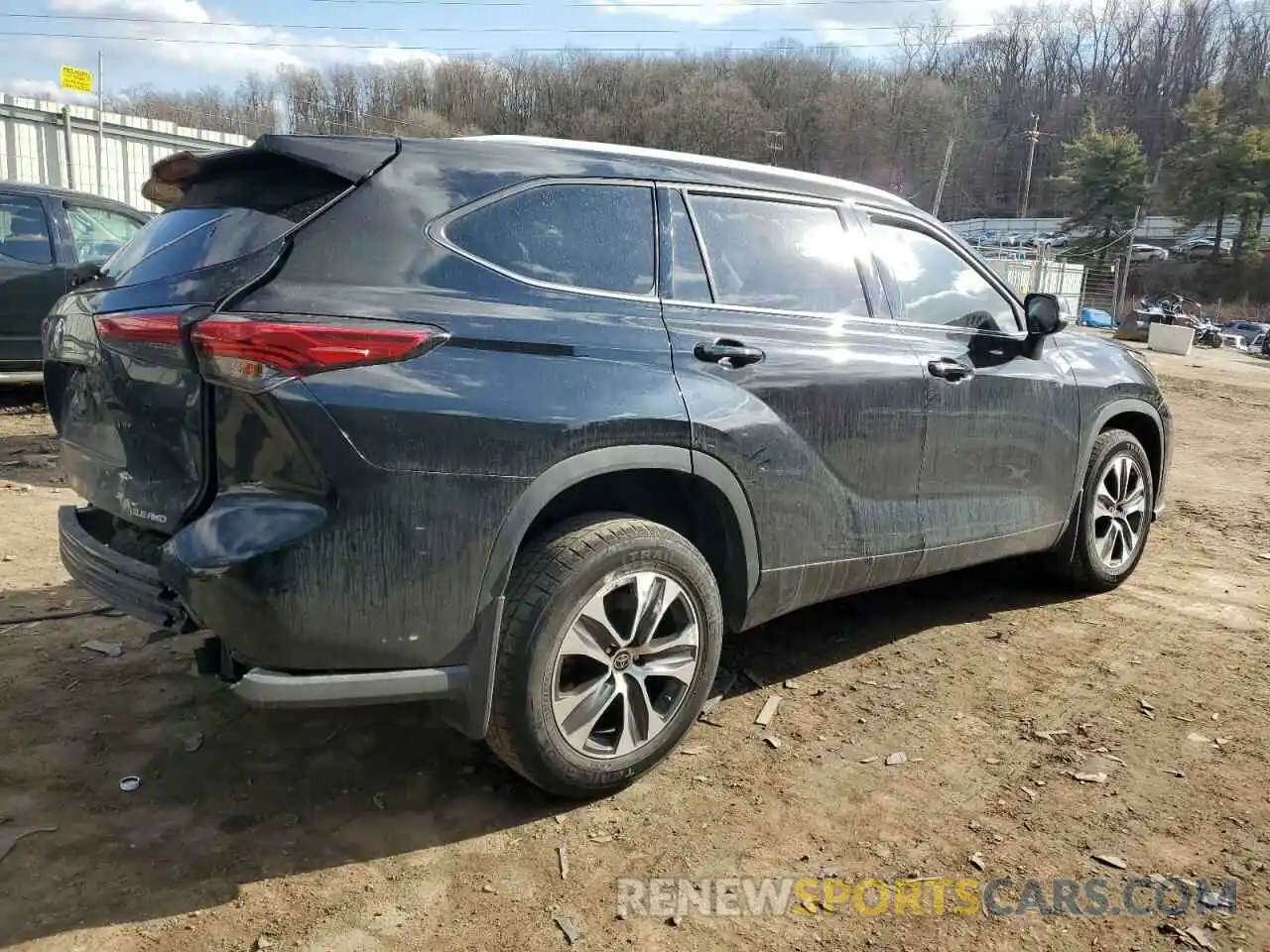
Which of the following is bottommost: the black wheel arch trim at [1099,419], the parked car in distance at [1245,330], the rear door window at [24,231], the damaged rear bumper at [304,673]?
the parked car in distance at [1245,330]

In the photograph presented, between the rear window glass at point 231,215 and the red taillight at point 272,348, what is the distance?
0.31 m

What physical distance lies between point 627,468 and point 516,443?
14.7 inches

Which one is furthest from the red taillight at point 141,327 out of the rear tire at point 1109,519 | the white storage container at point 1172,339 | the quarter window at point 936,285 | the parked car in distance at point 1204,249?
the parked car in distance at point 1204,249

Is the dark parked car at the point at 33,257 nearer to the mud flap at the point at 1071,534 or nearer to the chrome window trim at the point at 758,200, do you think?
the chrome window trim at the point at 758,200

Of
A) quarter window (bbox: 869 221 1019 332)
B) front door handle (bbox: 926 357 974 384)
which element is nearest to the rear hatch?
Answer: quarter window (bbox: 869 221 1019 332)

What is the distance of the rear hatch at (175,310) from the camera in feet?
8.06

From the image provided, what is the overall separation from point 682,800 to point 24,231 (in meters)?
7.22

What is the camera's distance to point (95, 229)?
787 cm

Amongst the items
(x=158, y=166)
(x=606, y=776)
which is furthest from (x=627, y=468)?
(x=158, y=166)

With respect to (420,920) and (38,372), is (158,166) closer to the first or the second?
(420,920)

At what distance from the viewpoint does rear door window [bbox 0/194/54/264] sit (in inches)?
292

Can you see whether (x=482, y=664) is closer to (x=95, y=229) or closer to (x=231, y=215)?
(x=231, y=215)

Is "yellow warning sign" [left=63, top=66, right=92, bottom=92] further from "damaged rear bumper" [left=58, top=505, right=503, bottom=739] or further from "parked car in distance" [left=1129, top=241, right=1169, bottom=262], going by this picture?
"parked car in distance" [left=1129, top=241, right=1169, bottom=262]

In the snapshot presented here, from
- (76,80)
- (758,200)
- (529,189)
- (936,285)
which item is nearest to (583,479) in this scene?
(529,189)
